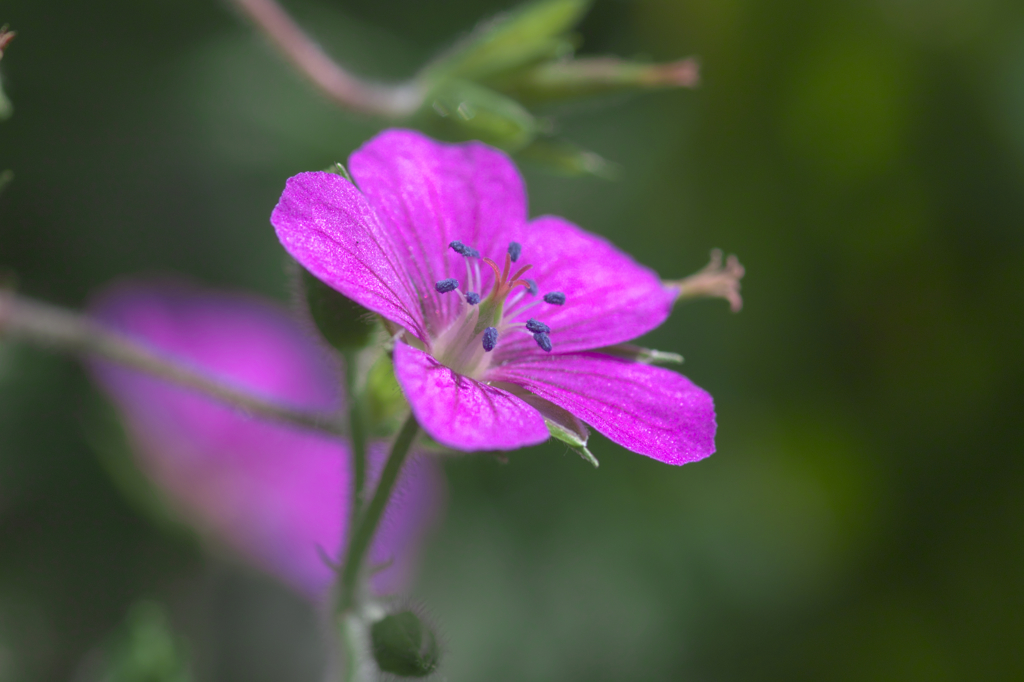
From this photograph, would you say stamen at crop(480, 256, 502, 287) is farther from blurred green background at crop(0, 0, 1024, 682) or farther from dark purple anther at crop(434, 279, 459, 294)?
blurred green background at crop(0, 0, 1024, 682)

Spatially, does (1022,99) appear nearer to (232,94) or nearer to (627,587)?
(627,587)

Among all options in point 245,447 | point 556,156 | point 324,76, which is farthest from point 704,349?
point 324,76

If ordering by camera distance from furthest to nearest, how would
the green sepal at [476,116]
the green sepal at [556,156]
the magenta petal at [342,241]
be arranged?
the green sepal at [556,156]
the green sepal at [476,116]
the magenta petal at [342,241]

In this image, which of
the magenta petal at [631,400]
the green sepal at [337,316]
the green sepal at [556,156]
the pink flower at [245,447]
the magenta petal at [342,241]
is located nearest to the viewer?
the magenta petal at [342,241]

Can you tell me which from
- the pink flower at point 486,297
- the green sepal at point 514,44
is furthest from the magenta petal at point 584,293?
the green sepal at point 514,44

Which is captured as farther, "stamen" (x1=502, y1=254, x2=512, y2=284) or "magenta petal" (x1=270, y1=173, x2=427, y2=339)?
"stamen" (x1=502, y1=254, x2=512, y2=284)

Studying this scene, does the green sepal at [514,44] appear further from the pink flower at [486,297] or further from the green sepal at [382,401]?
the green sepal at [382,401]

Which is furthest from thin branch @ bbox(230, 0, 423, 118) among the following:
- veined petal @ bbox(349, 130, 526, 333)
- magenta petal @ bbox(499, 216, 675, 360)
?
magenta petal @ bbox(499, 216, 675, 360)
